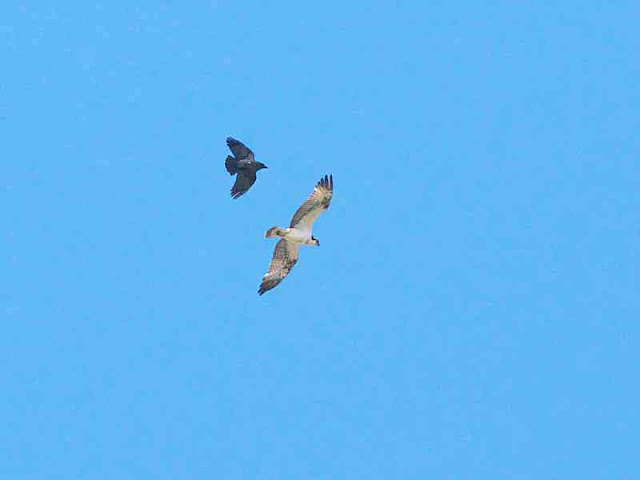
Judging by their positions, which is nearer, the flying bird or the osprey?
the osprey

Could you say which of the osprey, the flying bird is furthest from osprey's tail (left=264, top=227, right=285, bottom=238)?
the flying bird

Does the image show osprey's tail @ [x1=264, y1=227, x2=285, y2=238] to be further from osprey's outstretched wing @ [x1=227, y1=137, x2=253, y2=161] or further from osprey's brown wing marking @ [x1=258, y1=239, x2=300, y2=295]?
osprey's outstretched wing @ [x1=227, y1=137, x2=253, y2=161]

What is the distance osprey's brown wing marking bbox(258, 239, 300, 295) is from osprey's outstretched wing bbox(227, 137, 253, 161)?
10.1 ft

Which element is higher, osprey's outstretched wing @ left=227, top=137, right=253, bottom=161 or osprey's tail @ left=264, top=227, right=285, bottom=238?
osprey's outstretched wing @ left=227, top=137, right=253, bottom=161

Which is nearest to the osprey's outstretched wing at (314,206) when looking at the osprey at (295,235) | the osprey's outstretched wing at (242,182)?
the osprey at (295,235)

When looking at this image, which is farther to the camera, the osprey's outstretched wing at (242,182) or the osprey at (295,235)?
the osprey's outstretched wing at (242,182)

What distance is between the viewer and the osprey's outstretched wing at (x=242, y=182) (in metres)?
31.0

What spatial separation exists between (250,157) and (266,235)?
140 inches

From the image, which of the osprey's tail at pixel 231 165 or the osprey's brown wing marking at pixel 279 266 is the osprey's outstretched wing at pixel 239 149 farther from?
the osprey's brown wing marking at pixel 279 266

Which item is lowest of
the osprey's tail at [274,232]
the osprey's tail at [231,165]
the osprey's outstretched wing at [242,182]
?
the osprey's tail at [274,232]

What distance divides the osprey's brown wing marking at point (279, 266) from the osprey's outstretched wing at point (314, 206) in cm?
71

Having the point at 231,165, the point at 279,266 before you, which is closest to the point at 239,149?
the point at 231,165

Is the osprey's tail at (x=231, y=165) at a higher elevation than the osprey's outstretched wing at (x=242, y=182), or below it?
higher

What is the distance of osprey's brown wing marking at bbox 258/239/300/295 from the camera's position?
2895 centimetres
